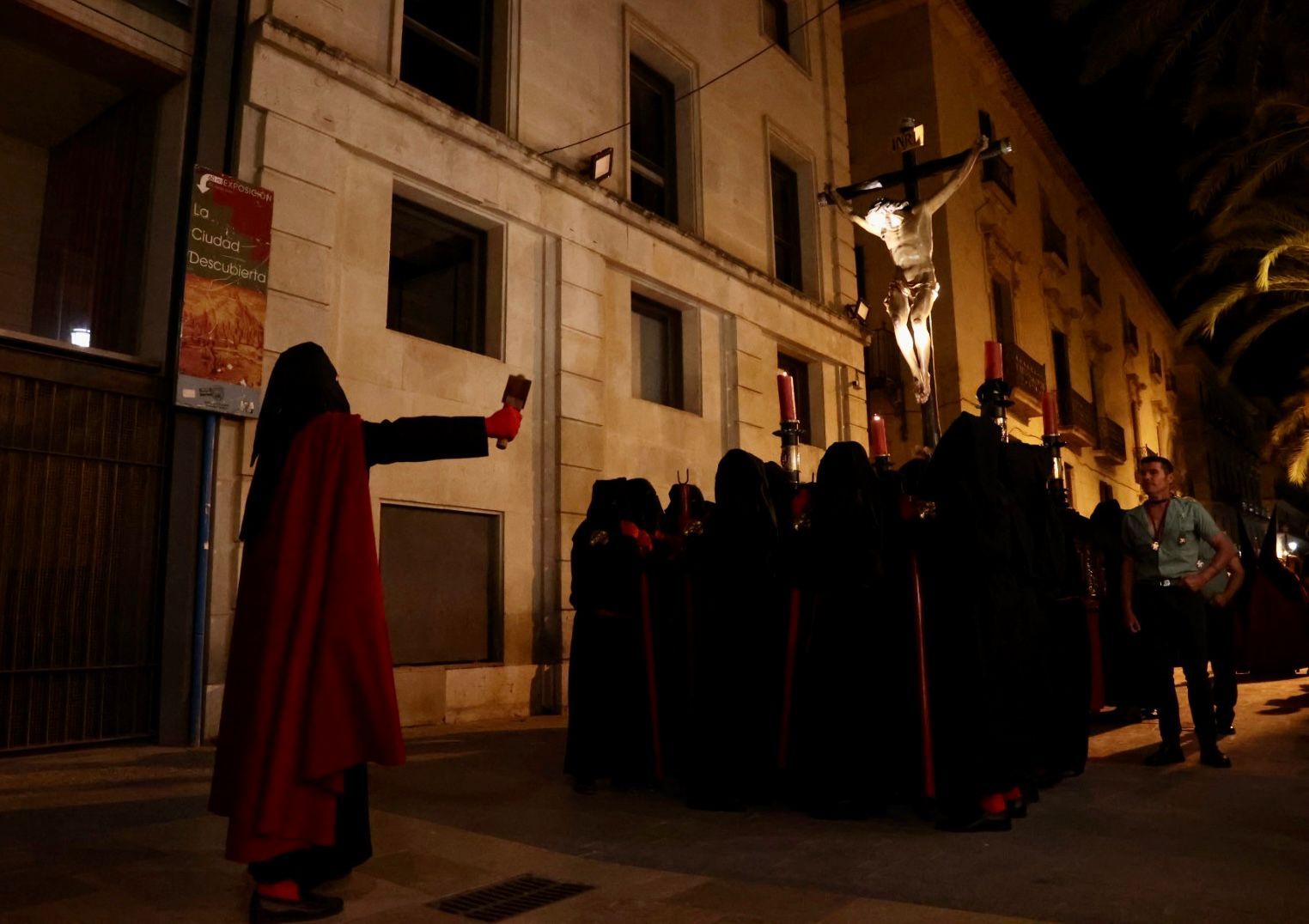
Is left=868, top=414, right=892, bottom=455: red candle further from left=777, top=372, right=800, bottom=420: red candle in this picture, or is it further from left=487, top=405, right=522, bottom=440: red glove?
left=487, top=405, right=522, bottom=440: red glove

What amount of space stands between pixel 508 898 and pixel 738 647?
7.06ft

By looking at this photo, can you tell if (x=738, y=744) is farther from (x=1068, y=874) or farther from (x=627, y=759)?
(x=1068, y=874)

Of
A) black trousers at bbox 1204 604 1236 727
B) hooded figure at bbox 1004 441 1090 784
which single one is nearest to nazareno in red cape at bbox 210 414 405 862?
hooded figure at bbox 1004 441 1090 784

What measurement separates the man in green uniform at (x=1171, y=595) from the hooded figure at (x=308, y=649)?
471 cm

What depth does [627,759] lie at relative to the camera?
5.70m

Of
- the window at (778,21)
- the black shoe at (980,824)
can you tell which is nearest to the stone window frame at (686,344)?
the window at (778,21)

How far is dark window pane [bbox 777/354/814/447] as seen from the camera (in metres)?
15.0

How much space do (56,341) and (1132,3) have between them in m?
12.2

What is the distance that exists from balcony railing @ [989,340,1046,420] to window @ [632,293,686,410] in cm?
1018

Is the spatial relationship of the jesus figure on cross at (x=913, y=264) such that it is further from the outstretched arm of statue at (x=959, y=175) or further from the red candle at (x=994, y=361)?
the red candle at (x=994, y=361)

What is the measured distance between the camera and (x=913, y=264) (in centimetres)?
883

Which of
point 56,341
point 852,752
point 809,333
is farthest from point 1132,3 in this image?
point 56,341

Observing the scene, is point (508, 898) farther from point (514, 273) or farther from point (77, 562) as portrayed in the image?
point (514, 273)

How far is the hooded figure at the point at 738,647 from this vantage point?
5066mm
